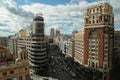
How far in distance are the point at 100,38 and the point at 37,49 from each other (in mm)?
32688

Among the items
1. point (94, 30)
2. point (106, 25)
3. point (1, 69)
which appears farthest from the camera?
point (94, 30)

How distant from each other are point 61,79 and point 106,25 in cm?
3337

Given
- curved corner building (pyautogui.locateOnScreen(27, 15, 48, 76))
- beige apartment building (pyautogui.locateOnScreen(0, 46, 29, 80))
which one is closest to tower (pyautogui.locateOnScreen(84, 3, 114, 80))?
curved corner building (pyautogui.locateOnScreen(27, 15, 48, 76))

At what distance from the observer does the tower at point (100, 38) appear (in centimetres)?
7300

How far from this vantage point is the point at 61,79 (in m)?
77.5

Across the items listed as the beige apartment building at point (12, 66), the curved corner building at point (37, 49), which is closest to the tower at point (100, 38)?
the curved corner building at point (37, 49)

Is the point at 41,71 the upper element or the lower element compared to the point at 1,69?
lower

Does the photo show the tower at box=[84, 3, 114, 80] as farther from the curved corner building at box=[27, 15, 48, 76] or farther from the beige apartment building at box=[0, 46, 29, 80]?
the beige apartment building at box=[0, 46, 29, 80]

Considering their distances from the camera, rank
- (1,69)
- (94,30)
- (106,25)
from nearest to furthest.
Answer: (1,69), (106,25), (94,30)

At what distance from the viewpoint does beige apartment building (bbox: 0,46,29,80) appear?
35603 millimetres

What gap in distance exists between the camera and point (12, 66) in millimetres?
37062

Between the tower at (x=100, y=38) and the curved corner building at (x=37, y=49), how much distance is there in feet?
80.5

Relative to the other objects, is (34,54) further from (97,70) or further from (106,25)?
(106,25)

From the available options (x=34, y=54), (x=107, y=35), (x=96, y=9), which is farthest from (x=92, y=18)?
(x=34, y=54)
